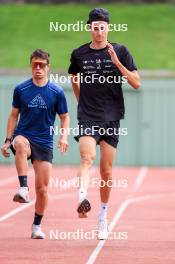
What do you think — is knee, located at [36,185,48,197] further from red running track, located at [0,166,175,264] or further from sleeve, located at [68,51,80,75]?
sleeve, located at [68,51,80,75]

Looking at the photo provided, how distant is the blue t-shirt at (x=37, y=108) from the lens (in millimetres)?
11539

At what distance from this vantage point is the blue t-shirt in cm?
1154

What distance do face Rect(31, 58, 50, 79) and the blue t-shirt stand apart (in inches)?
5.7

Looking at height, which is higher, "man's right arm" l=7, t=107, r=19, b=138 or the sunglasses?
the sunglasses

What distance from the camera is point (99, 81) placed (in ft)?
37.4

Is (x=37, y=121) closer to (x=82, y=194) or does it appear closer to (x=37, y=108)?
(x=37, y=108)

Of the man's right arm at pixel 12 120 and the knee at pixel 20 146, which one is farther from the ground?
the man's right arm at pixel 12 120

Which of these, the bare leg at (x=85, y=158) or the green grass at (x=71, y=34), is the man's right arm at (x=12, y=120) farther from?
the green grass at (x=71, y=34)

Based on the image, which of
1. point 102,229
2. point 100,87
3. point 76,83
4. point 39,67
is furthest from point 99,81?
point 102,229

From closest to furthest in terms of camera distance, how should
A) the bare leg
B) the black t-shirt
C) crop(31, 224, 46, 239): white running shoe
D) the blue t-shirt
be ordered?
1. the bare leg
2. the black t-shirt
3. the blue t-shirt
4. crop(31, 224, 46, 239): white running shoe

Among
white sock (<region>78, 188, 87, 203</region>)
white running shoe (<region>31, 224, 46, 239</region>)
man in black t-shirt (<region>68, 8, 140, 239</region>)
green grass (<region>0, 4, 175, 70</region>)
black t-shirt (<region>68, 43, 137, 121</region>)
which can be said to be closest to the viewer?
white sock (<region>78, 188, 87, 203</region>)

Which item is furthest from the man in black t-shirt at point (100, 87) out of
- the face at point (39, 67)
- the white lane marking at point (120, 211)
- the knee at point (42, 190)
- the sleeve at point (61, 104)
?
the white lane marking at point (120, 211)

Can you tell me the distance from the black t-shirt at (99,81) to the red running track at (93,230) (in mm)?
1447

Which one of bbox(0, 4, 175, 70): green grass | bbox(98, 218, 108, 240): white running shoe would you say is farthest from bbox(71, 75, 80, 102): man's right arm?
bbox(0, 4, 175, 70): green grass
